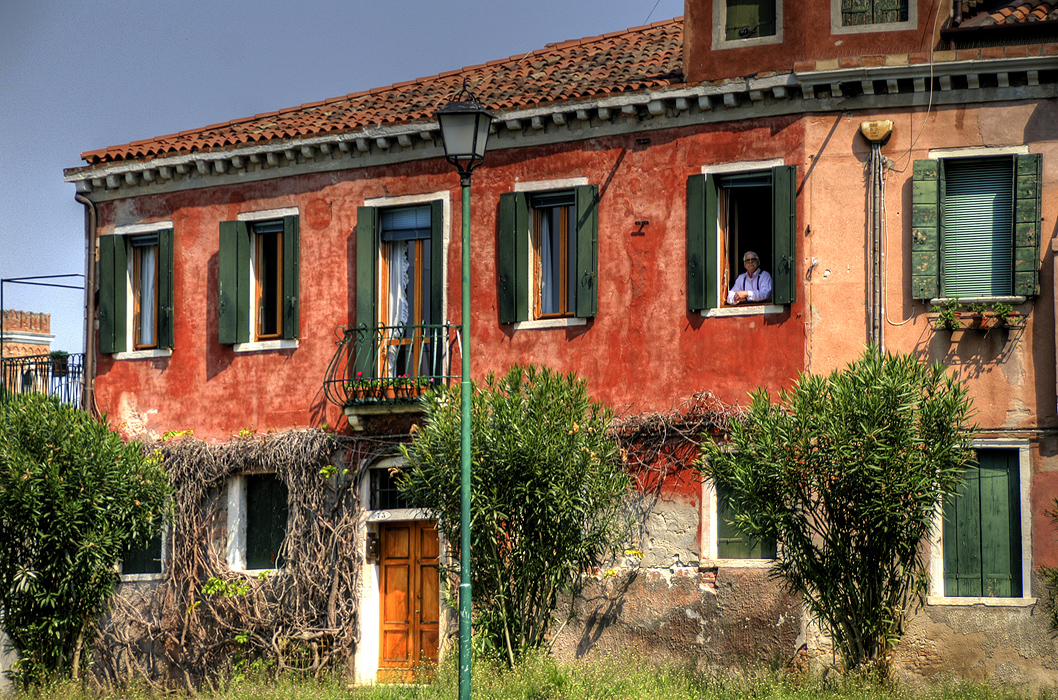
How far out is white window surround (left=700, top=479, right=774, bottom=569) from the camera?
1552 centimetres

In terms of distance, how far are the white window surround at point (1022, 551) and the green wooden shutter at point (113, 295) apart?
1174 cm

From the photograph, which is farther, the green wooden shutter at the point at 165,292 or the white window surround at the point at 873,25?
the green wooden shutter at the point at 165,292

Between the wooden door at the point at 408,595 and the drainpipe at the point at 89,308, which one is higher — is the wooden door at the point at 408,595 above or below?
below

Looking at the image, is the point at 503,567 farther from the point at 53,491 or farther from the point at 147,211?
the point at 147,211

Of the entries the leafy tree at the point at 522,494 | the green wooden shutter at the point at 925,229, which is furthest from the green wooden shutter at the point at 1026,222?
the leafy tree at the point at 522,494

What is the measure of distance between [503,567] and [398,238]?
19.1ft

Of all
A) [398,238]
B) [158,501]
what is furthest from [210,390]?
[398,238]

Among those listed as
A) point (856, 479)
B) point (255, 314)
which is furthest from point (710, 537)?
point (255, 314)

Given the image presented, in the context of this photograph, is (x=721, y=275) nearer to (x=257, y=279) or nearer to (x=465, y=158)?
(x=465, y=158)

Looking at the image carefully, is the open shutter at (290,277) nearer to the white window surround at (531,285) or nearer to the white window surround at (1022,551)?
the white window surround at (531,285)

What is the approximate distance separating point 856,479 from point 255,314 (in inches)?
365

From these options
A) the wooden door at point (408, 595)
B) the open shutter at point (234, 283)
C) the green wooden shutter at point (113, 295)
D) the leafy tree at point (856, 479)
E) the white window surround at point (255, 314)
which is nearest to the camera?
the leafy tree at point (856, 479)

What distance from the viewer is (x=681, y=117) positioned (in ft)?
53.7

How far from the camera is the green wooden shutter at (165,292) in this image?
19.0 meters
